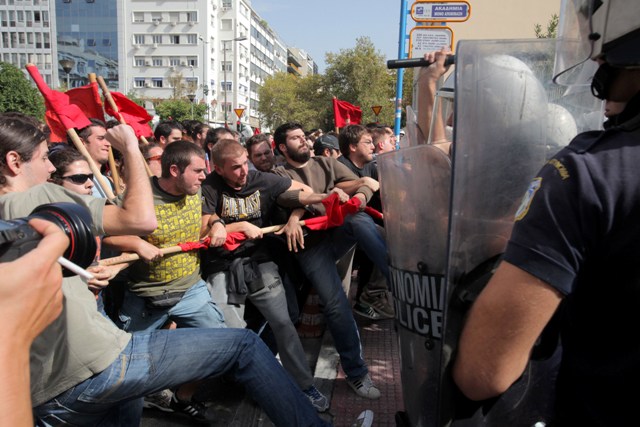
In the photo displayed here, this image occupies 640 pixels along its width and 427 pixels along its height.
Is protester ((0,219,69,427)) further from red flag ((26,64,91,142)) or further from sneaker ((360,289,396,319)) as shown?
sneaker ((360,289,396,319))

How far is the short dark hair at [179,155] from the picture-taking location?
311 centimetres

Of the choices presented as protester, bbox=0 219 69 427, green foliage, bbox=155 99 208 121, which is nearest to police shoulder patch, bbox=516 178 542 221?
protester, bbox=0 219 69 427

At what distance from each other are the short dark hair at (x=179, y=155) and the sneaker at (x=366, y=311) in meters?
2.41

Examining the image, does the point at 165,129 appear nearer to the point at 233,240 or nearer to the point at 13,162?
the point at 233,240

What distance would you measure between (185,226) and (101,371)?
1.42 metres

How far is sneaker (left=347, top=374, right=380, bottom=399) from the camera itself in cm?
329

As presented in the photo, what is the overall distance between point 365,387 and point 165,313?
4.86 feet

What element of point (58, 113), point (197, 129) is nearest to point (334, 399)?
point (58, 113)

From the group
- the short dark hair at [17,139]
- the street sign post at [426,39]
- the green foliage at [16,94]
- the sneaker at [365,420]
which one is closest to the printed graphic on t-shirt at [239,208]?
the short dark hair at [17,139]

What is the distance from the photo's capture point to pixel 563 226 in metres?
0.96

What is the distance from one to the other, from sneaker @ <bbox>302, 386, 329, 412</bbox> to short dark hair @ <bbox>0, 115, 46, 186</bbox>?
2.20 m

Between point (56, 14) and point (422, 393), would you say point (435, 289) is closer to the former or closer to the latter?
point (422, 393)

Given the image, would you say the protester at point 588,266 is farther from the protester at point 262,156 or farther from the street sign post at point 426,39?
the street sign post at point 426,39

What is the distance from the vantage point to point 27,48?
90875 millimetres
